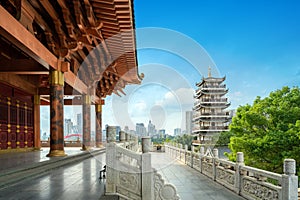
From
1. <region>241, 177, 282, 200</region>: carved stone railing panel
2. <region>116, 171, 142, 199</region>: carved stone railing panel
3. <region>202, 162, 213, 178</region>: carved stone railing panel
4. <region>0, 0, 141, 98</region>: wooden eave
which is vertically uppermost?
<region>0, 0, 141, 98</region>: wooden eave

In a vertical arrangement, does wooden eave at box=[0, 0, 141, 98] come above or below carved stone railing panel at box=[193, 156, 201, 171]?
above

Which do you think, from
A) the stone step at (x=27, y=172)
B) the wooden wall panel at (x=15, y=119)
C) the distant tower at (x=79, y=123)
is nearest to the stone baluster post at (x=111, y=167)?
the stone step at (x=27, y=172)

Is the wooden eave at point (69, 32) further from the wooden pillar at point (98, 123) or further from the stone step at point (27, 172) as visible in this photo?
the wooden pillar at point (98, 123)

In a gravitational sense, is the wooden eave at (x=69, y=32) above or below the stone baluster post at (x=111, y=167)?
above

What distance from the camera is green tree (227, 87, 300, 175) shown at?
50.0ft

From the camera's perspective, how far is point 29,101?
1202 centimetres

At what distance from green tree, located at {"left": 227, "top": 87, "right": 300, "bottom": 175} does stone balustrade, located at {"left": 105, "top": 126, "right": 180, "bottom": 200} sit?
44.0ft

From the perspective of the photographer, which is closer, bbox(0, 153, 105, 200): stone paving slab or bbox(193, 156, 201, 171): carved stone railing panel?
bbox(0, 153, 105, 200): stone paving slab

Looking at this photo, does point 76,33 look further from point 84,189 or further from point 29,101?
point 29,101

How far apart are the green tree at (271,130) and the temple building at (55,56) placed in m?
8.90

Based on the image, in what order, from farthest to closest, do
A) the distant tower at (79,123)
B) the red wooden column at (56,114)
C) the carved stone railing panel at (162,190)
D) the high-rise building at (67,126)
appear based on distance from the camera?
the distant tower at (79,123)
the high-rise building at (67,126)
the red wooden column at (56,114)
the carved stone railing panel at (162,190)

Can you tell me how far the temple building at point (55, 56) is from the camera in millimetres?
5660

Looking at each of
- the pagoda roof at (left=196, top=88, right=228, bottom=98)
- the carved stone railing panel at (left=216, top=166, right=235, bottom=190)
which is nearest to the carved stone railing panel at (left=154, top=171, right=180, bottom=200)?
the carved stone railing panel at (left=216, top=166, right=235, bottom=190)

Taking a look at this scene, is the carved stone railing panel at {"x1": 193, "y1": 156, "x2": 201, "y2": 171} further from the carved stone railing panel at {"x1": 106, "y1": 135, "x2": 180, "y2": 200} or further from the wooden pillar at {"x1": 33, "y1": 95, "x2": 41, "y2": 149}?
the wooden pillar at {"x1": 33, "y1": 95, "x2": 41, "y2": 149}
